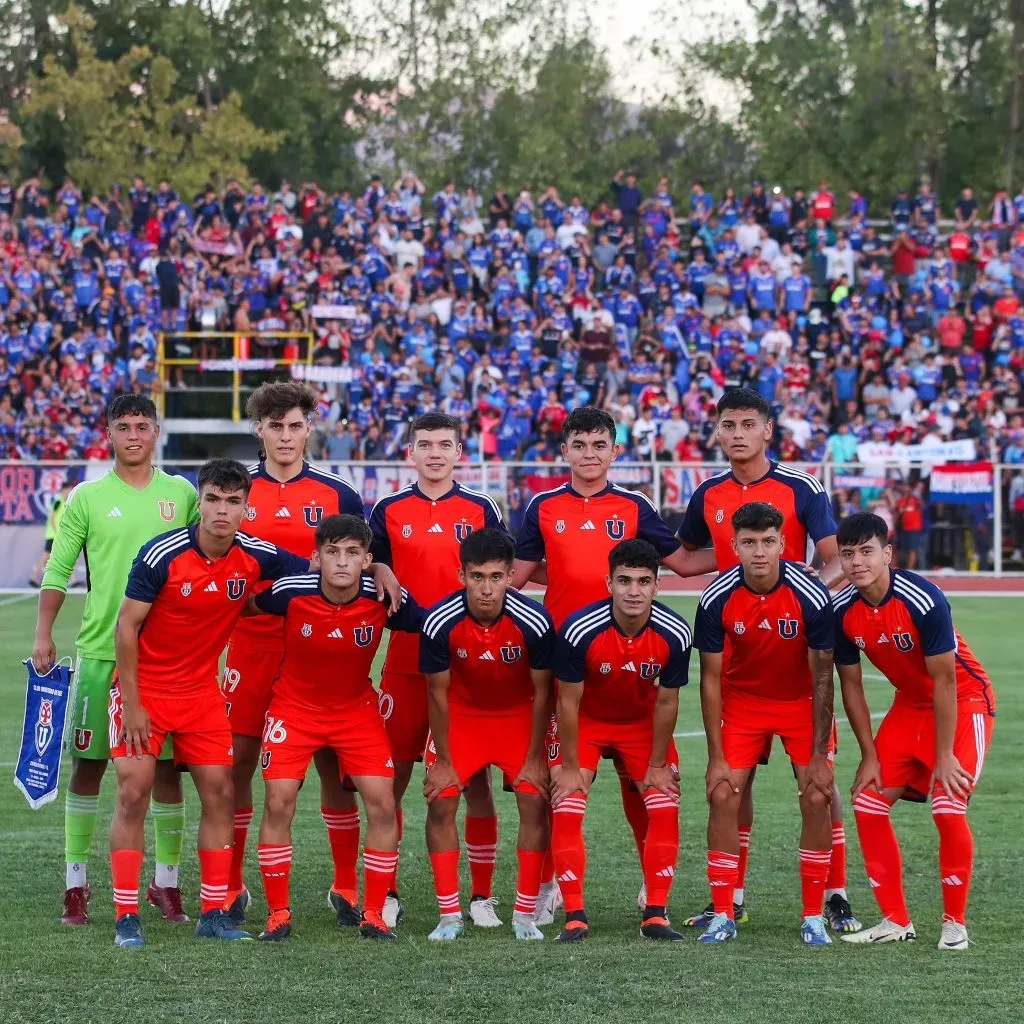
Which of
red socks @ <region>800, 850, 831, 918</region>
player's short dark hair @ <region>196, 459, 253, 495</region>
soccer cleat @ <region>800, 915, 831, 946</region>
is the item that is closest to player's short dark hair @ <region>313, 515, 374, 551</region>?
player's short dark hair @ <region>196, 459, 253, 495</region>

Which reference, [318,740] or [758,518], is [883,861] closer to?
[758,518]

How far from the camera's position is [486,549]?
662cm

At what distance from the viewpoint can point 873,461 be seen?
22.7 metres

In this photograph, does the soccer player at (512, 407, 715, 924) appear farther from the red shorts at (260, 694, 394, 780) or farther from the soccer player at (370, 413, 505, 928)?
the red shorts at (260, 694, 394, 780)

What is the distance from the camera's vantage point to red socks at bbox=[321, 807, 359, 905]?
6.97 m

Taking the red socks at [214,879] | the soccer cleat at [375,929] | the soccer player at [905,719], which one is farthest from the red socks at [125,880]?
the soccer player at [905,719]

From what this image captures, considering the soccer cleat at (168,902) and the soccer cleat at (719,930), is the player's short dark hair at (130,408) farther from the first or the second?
the soccer cleat at (719,930)

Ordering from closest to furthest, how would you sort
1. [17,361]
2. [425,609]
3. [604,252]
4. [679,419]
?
[425,609]
[679,419]
[17,361]
[604,252]

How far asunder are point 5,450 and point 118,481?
18859 mm

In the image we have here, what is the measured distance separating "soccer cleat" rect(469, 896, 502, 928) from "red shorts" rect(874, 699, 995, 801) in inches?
66.5

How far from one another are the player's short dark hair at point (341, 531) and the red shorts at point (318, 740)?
713 millimetres

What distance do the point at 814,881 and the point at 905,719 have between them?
759 millimetres

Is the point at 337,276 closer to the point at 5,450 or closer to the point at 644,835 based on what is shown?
the point at 5,450

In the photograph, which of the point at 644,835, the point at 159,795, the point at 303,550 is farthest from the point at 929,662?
the point at 159,795
